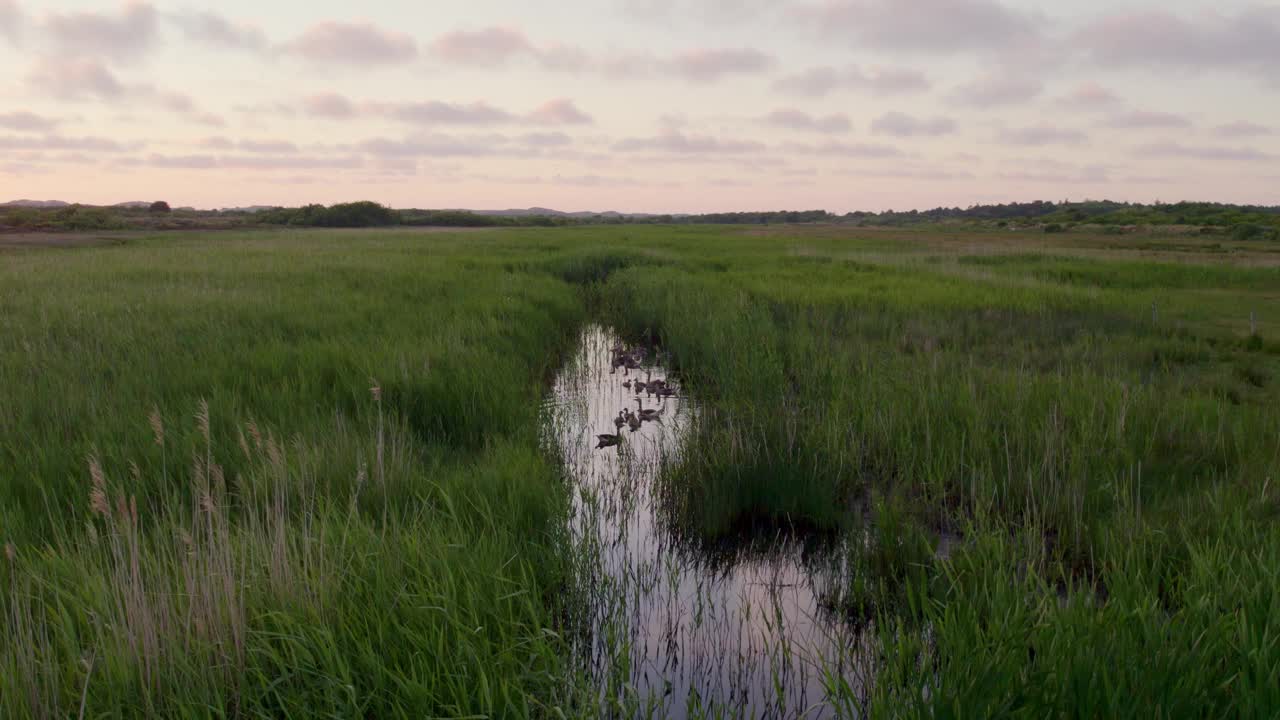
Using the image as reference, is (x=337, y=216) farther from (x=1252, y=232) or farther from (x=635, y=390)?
(x=1252, y=232)

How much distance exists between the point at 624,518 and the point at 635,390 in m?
3.61

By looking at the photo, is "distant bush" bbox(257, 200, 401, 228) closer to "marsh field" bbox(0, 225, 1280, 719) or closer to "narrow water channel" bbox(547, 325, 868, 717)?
"marsh field" bbox(0, 225, 1280, 719)

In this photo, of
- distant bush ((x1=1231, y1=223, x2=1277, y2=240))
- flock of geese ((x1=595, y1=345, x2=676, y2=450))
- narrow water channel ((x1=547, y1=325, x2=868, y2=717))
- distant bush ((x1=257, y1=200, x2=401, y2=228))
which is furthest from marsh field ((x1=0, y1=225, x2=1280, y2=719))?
distant bush ((x1=257, y1=200, x2=401, y2=228))

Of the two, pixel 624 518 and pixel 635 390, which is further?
pixel 635 390

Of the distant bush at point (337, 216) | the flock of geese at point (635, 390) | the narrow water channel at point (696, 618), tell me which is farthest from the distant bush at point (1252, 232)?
the distant bush at point (337, 216)

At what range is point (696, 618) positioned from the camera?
3113mm

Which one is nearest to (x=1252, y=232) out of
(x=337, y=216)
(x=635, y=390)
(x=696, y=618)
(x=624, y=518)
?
(x=635, y=390)

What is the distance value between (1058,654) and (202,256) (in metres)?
22.7

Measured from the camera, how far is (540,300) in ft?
37.7

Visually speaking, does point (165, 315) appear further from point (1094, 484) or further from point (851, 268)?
point (851, 268)

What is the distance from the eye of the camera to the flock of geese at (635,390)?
5.95m

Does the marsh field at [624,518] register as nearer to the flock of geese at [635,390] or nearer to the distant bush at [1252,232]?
the flock of geese at [635,390]

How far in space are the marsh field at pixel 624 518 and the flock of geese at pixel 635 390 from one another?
0.46 ft

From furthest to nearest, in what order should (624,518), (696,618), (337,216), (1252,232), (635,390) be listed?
(337,216)
(1252,232)
(635,390)
(624,518)
(696,618)
